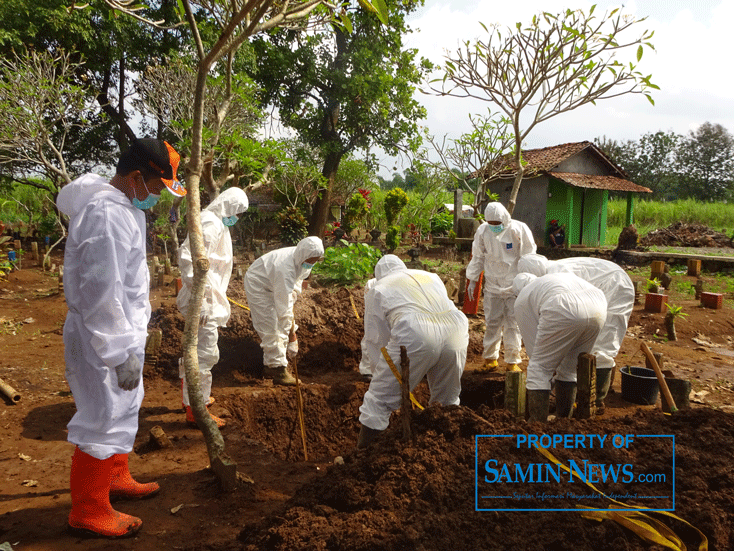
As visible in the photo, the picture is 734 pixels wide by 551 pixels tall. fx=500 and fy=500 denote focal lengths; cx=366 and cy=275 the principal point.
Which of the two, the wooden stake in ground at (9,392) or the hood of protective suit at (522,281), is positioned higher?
the hood of protective suit at (522,281)

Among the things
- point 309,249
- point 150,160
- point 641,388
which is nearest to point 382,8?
point 150,160

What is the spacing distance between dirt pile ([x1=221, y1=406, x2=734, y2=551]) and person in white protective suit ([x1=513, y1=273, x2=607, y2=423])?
0.81 meters

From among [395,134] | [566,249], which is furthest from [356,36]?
[566,249]

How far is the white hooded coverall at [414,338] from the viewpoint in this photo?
338cm

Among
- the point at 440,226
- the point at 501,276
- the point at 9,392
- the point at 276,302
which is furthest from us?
the point at 440,226

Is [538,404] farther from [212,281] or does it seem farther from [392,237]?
[392,237]

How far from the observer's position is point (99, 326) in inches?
Result: 96.5

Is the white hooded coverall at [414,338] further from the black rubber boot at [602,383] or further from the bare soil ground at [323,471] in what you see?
the black rubber boot at [602,383]

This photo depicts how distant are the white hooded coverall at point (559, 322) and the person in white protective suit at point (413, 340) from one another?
2.16 feet

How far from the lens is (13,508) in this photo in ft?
9.02

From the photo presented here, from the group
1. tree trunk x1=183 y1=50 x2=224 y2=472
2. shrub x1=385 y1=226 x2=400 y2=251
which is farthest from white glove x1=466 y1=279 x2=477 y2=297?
shrub x1=385 y1=226 x2=400 y2=251

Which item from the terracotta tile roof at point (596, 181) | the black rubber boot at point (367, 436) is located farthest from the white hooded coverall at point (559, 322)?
the terracotta tile roof at point (596, 181)

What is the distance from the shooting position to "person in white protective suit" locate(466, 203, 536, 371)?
5.71 meters

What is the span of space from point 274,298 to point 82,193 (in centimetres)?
287
